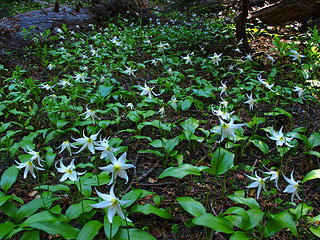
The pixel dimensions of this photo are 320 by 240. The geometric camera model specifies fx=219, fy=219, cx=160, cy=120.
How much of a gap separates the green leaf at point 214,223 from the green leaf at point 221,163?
37 centimetres

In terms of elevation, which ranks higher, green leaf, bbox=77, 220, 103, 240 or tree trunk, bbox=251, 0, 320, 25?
tree trunk, bbox=251, 0, 320, 25

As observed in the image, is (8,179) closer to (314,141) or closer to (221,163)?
(221,163)

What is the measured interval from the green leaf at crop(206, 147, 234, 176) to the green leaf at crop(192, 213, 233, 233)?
14.5 inches

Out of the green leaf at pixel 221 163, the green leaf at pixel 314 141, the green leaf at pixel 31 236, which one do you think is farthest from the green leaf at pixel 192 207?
the green leaf at pixel 314 141

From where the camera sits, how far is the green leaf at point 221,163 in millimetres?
1611

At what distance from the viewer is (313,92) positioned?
2.94 metres

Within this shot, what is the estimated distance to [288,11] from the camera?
5293 millimetres

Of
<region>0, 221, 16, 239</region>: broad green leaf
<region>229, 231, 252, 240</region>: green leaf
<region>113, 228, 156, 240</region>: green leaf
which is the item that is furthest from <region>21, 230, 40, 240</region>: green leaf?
<region>229, 231, 252, 240</region>: green leaf

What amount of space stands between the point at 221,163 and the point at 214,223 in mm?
494

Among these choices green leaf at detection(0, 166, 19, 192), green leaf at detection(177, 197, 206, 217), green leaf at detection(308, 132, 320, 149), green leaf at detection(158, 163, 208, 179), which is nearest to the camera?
green leaf at detection(177, 197, 206, 217)

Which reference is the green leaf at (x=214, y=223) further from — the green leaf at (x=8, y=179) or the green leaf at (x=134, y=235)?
the green leaf at (x=8, y=179)

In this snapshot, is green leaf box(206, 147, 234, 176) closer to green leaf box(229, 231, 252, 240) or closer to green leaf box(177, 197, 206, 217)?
green leaf box(177, 197, 206, 217)

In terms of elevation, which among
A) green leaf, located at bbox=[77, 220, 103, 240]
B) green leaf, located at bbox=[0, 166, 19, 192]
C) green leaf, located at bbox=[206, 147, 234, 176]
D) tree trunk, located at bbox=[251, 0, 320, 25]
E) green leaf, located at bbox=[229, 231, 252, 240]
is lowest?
green leaf, located at bbox=[0, 166, 19, 192]

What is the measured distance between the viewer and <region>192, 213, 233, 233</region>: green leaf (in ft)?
A: 4.02
